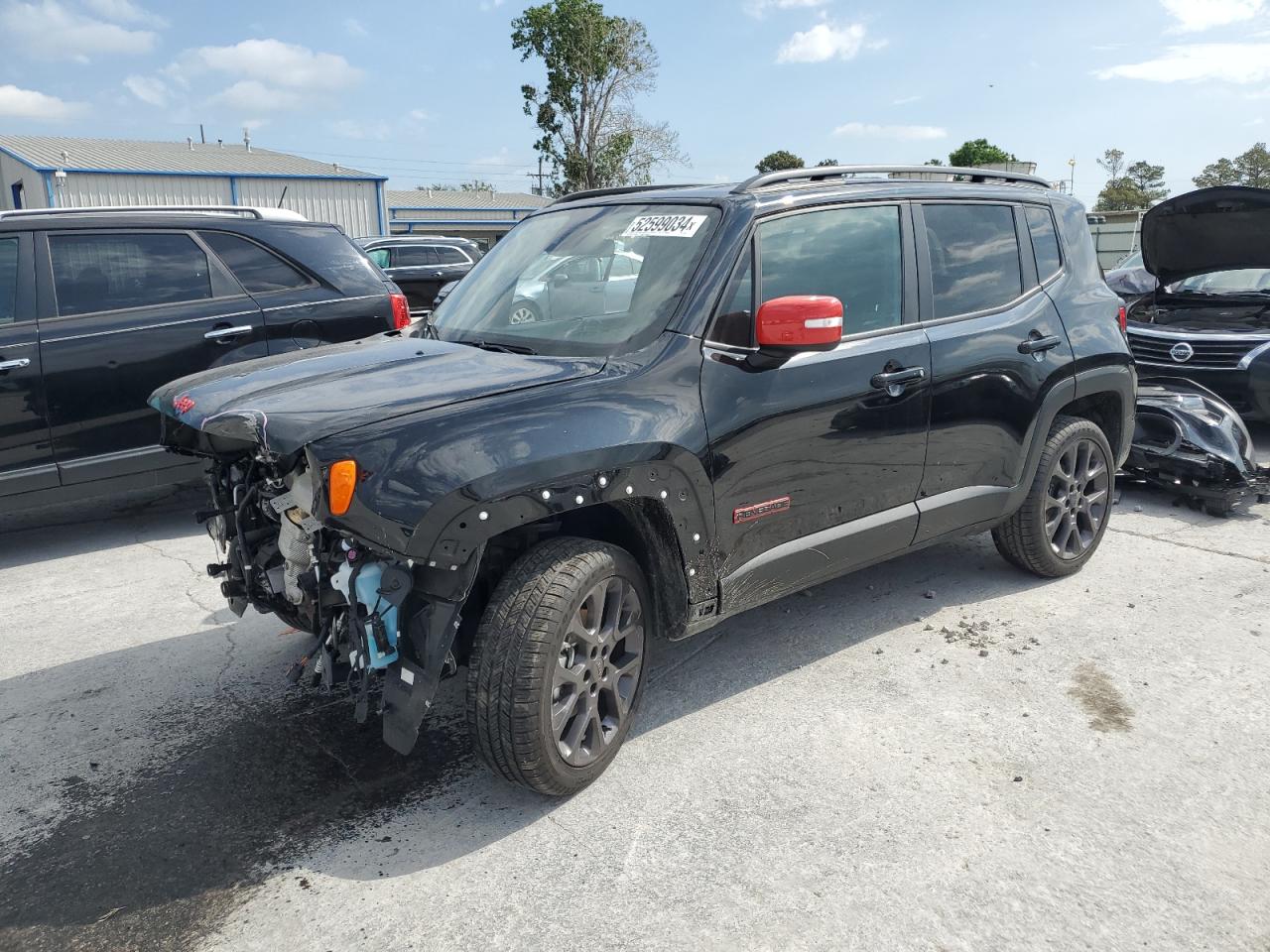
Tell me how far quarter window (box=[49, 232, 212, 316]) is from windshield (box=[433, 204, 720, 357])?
99.4 inches

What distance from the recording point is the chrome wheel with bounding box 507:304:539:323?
3777 millimetres

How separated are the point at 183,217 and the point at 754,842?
17.1ft

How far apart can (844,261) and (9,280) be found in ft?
15.4

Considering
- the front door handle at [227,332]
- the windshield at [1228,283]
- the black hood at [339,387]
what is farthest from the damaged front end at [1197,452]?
the front door handle at [227,332]

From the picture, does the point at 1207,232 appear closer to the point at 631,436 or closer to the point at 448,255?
the point at 631,436

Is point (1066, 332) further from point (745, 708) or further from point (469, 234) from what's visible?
point (469, 234)

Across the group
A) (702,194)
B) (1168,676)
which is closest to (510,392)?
(702,194)

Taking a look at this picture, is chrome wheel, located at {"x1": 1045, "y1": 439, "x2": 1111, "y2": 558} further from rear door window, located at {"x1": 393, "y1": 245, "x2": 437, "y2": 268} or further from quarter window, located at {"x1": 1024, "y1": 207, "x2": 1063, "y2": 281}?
rear door window, located at {"x1": 393, "y1": 245, "x2": 437, "y2": 268}

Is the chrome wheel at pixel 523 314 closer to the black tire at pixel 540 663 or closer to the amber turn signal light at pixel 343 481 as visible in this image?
the black tire at pixel 540 663

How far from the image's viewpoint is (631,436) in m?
2.98

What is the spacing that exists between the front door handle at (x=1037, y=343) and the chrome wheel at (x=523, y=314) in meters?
2.20

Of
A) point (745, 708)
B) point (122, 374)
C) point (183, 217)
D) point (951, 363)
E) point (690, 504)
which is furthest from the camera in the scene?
point (183, 217)

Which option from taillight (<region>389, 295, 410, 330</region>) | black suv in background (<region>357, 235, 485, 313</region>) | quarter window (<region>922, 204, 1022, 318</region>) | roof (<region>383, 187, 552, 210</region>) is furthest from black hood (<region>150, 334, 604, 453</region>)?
roof (<region>383, 187, 552, 210</region>)

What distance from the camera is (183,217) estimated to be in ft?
19.6
